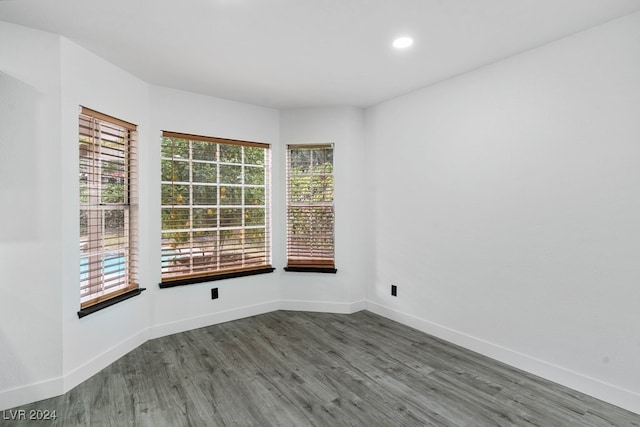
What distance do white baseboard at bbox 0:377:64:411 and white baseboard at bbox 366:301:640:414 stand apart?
3.10 meters

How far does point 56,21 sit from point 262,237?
2.70m

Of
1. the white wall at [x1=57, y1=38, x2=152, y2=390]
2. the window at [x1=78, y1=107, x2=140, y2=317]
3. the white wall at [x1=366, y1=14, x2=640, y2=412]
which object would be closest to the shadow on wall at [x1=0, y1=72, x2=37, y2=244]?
the white wall at [x1=57, y1=38, x2=152, y2=390]

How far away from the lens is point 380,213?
13.4 feet

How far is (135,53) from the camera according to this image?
269 cm

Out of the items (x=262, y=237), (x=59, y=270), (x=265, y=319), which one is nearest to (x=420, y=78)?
(x=262, y=237)

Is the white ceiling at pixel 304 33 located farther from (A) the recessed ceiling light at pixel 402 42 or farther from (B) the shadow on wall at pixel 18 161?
(B) the shadow on wall at pixel 18 161

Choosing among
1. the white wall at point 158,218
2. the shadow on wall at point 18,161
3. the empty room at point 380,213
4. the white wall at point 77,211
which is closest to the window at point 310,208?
the white wall at point 158,218

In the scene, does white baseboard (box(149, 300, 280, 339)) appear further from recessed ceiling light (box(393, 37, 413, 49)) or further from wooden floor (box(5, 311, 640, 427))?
recessed ceiling light (box(393, 37, 413, 49))

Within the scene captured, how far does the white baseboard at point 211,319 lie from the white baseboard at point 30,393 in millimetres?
1019

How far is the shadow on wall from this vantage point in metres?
2.23

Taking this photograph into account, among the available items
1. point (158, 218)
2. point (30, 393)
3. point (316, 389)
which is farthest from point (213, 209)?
point (316, 389)

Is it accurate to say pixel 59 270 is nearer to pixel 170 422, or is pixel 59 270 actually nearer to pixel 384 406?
pixel 170 422

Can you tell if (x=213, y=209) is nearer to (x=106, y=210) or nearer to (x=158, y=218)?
(x=158, y=218)

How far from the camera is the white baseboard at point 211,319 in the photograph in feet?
11.3
